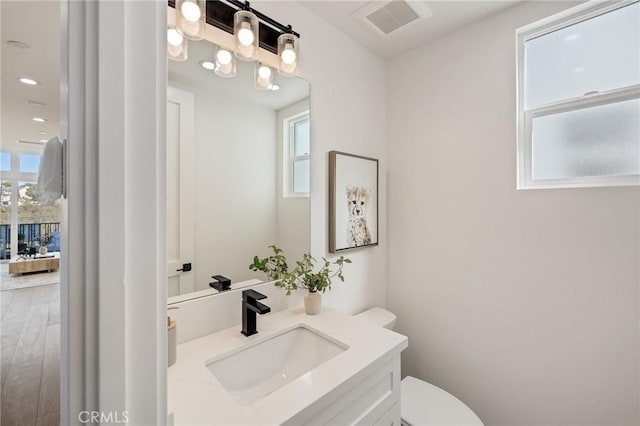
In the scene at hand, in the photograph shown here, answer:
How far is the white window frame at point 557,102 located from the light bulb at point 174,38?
165cm

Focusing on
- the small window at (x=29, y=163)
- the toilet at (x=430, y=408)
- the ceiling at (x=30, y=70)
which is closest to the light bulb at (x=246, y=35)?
the ceiling at (x=30, y=70)

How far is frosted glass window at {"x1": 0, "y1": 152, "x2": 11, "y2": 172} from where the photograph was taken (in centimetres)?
41

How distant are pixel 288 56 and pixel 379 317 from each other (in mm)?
1599

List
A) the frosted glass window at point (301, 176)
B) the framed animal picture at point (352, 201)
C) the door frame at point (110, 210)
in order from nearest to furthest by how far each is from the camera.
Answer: the door frame at point (110, 210) < the frosted glass window at point (301, 176) < the framed animal picture at point (352, 201)

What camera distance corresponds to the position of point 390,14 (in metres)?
1.50

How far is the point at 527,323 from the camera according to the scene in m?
1.44

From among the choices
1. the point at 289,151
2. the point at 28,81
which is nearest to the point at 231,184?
the point at 289,151

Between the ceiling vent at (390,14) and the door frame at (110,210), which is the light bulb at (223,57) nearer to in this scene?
the ceiling vent at (390,14)

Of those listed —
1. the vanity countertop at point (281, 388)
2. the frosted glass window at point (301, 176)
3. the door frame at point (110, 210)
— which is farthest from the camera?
the frosted glass window at point (301, 176)

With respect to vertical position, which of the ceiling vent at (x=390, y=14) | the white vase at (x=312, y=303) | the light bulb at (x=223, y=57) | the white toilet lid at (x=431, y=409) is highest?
the ceiling vent at (x=390, y=14)

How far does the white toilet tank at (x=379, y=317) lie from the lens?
5.68 ft

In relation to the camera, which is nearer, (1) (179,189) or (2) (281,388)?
(2) (281,388)

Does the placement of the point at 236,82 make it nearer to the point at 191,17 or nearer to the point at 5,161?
the point at 191,17

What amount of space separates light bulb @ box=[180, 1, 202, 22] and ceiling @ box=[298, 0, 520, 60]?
24.1 inches
